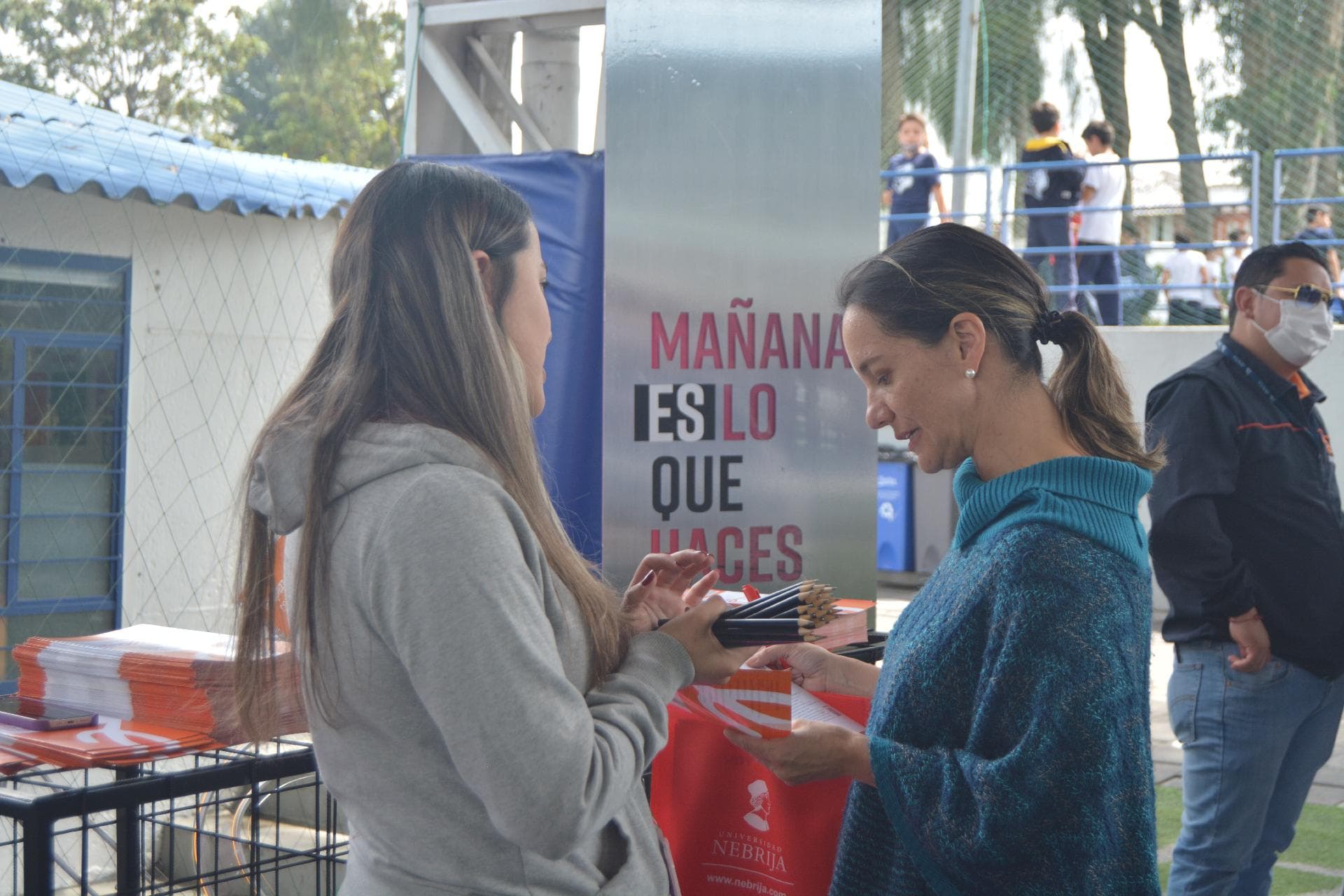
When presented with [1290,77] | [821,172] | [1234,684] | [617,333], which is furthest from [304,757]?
[1290,77]

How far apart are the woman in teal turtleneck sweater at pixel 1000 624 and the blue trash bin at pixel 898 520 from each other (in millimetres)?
10744

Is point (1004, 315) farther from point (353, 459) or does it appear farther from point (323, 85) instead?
point (323, 85)

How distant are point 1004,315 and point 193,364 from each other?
5474mm

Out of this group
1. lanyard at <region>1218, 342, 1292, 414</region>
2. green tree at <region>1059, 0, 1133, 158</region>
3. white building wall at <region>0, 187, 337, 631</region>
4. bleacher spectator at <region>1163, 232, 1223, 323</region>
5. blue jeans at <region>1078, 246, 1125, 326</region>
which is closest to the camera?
lanyard at <region>1218, 342, 1292, 414</region>

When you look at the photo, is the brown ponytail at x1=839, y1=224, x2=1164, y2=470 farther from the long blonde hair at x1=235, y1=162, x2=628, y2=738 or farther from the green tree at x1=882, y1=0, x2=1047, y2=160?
the green tree at x1=882, y1=0, x2=1047, y2=160

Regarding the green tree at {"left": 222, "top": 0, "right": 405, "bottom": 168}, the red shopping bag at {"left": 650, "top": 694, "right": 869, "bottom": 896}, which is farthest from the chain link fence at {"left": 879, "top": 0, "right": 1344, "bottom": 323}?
the green tree at {"left": 222, "top": 0, "right": 405, "bottom": 168}

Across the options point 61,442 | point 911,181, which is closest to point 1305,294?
point 61,442

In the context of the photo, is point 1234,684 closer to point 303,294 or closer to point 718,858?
point 718,858

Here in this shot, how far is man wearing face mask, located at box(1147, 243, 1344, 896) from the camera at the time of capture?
10.9 feet

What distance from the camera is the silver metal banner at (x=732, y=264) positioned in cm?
292

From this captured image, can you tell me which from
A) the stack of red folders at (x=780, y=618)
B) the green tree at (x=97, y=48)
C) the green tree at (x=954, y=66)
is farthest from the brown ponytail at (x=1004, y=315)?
the green tree at (x=97, y=48)

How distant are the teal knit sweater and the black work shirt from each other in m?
1.71

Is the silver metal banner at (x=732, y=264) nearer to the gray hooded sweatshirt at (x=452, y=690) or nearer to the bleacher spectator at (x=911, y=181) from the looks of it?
the gray hooded sweatshirt at (x=452, y=690)

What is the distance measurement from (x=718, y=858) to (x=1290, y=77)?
19.1 metres
